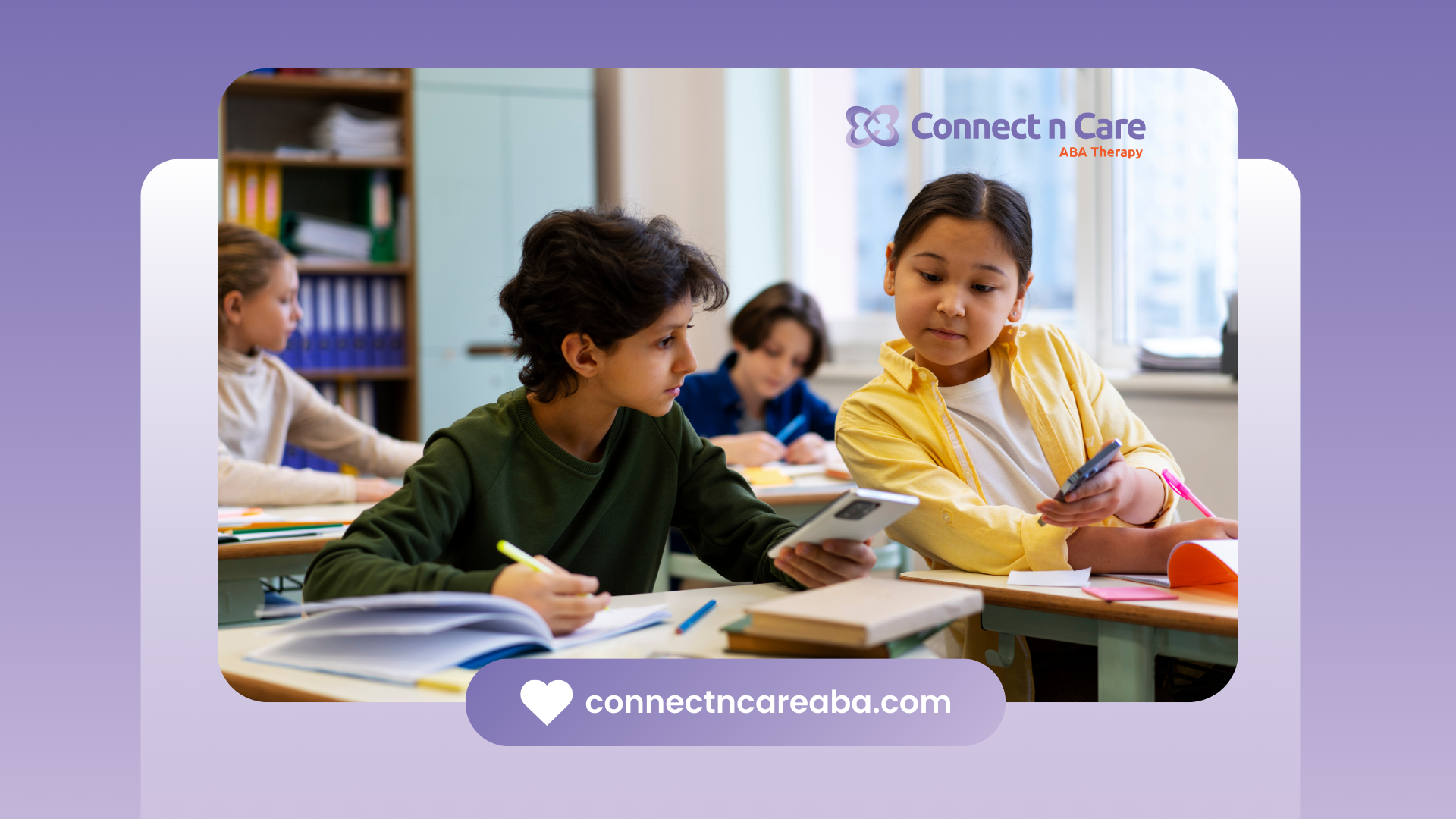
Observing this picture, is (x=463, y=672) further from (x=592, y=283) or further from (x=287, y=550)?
(x=287, y=550)

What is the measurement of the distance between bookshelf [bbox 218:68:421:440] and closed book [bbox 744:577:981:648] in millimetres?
2905

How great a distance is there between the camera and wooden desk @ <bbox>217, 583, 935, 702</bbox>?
93cm

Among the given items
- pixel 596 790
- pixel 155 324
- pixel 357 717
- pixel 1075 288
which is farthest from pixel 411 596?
pixel 1075 288

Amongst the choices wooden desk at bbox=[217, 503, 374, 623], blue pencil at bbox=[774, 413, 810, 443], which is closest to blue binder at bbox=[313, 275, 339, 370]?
blue pencil at bbox=[774, 413, 810, 443]

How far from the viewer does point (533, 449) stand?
121 centimetres

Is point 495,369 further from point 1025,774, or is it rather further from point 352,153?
point 1025,774

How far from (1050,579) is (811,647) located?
0.92 ft

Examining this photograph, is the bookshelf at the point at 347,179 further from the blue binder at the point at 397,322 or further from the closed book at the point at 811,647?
the closed book at the point at 811,647

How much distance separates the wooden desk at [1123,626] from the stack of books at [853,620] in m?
0.07

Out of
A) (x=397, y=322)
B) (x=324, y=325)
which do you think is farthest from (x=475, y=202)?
(x=324, y=325)

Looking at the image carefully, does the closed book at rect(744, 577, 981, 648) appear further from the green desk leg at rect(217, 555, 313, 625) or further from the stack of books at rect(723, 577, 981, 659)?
the green desk leg at rect(217, 555, 313, 625)

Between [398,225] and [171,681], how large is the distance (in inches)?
116

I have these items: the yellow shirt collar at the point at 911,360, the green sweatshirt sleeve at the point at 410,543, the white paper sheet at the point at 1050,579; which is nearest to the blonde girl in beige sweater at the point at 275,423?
the green sweatshirt sleeve at the point at 410,543

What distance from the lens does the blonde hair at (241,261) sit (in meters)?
1.12
